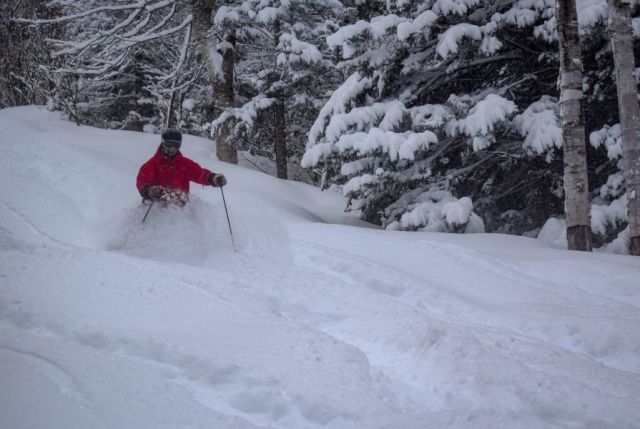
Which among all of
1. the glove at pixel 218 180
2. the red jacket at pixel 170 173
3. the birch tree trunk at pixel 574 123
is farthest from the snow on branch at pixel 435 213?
the red jacket at pixel 170 173

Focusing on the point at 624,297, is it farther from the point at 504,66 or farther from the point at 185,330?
the point at 504,66

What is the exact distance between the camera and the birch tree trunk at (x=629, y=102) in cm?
648

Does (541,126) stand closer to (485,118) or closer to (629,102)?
(485,118)

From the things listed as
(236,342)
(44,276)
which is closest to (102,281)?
(44,276)

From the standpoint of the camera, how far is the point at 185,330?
12.2 ft

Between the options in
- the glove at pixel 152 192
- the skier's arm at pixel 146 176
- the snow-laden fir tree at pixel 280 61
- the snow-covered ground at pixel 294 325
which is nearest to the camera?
the snow-covered ground at pixel 294 325

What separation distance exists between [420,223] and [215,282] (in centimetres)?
398

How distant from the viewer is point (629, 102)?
6504mm

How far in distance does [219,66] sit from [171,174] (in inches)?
258

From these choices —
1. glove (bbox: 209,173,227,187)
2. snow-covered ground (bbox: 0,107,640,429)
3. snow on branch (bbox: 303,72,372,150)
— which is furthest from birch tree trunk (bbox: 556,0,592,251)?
glove (bbox: 209,173,227,187)

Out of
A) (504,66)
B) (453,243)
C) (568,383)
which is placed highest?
(504,66)

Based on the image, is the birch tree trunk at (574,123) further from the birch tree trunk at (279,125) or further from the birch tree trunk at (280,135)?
the birch tree trunk at (280,135)

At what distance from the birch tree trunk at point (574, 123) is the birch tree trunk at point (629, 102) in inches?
23.6

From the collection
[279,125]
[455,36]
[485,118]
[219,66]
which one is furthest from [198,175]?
[279,125]
